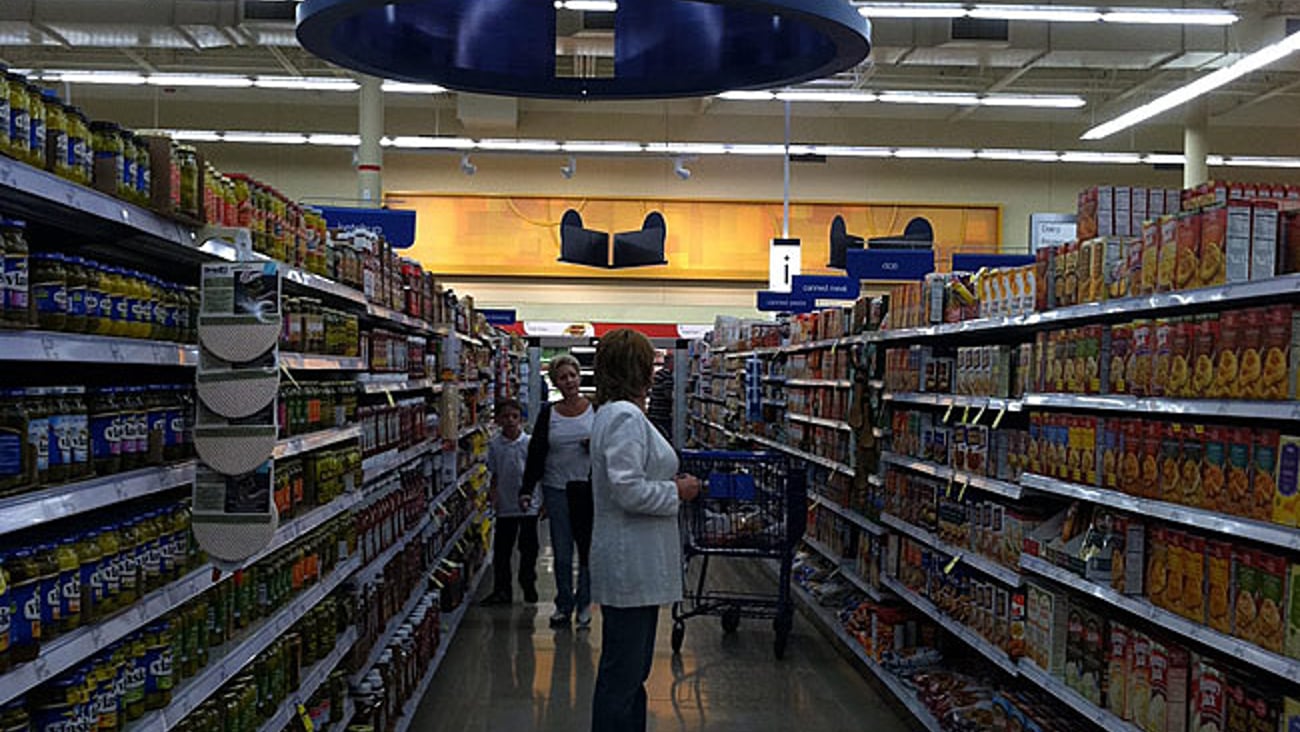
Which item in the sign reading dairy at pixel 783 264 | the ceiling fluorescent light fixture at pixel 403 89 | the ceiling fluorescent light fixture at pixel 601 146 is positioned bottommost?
the sign reading dairy at pixel 783 264

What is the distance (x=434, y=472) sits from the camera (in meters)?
7.77

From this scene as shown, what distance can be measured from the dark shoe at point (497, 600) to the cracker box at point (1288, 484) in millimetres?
6494

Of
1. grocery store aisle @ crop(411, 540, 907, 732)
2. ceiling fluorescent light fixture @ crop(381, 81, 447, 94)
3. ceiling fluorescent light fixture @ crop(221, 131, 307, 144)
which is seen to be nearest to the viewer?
grocery store aisle @ crop(411, 540, 907, 732)

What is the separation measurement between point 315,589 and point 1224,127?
21.2 metres

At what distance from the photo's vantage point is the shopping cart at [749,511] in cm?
715

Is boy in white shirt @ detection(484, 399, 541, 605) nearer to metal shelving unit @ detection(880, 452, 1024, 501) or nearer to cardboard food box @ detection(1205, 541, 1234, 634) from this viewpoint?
metal shelving unit @ detection(880, 452, 1024, 501)

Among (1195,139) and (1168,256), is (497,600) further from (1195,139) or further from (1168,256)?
(1195,139)

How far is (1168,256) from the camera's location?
3.56m

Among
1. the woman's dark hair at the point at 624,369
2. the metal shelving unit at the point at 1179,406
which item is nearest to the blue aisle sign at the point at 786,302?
the metal shelving unit at the point at 1179,406

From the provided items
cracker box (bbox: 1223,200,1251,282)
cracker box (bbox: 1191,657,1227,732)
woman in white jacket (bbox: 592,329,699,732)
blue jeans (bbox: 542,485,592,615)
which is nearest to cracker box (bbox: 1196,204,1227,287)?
cracker box (bbox: 1223,200,1251,282)

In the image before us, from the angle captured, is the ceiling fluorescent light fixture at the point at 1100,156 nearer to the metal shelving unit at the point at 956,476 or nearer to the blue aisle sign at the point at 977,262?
the blue aisle sign at the point at 977,262

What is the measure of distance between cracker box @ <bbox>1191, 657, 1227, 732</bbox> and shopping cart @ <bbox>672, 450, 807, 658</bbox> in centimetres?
382

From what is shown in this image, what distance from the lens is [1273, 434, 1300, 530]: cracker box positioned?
291 cm

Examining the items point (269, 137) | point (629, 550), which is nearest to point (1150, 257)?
point (629, 550)
